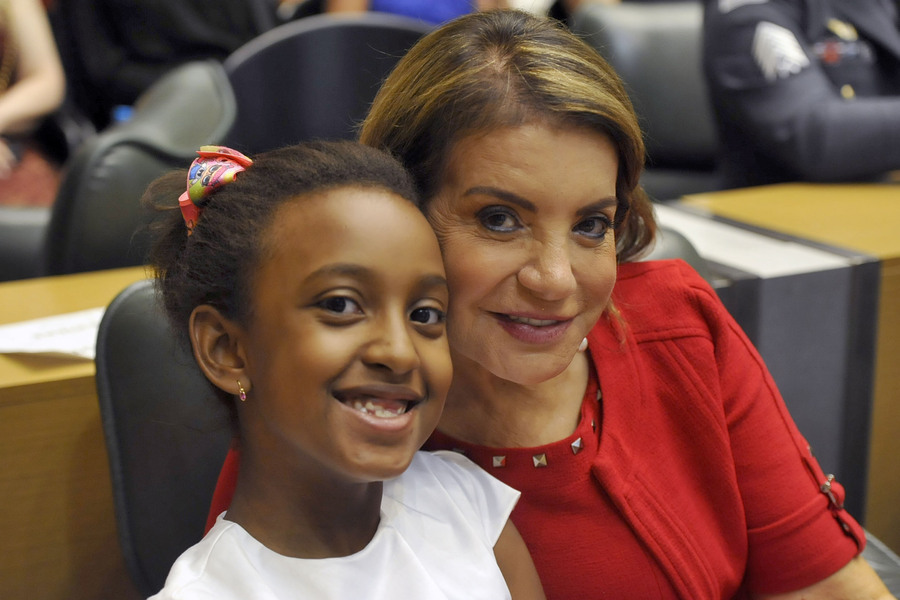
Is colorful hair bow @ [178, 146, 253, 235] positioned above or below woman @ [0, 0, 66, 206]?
above

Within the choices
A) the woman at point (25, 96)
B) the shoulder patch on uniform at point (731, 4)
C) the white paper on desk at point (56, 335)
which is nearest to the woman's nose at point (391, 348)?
the white paper on desk at point (56, 335)

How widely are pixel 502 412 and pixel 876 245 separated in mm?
825

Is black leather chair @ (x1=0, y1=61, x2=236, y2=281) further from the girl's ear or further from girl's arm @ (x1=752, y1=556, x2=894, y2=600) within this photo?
girl's arm @ (x1=752, y1=556, x2=894, y2=600)

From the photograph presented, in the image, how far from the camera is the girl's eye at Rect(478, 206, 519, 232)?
850 mm

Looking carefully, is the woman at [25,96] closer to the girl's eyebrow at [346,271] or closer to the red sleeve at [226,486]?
the red sleeve at [226,486]

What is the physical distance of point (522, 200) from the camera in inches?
32.5

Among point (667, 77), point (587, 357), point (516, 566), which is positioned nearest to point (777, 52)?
point (667, 77)

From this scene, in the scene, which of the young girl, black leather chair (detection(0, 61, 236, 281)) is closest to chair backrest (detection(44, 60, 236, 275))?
black leather chair (detection(0, 61, 236, 281))

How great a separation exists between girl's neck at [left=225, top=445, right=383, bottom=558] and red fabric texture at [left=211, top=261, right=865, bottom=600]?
0.15 metres

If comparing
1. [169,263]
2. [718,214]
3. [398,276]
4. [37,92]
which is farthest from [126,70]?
[398,276]

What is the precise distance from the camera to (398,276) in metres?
0.72

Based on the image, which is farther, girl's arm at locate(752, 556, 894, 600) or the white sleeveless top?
girl's arm at locate(752, 556, 894, 600)

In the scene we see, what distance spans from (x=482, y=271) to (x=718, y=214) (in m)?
0.99

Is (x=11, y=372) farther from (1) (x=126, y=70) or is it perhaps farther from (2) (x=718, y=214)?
(1) (x=126, y=70)
